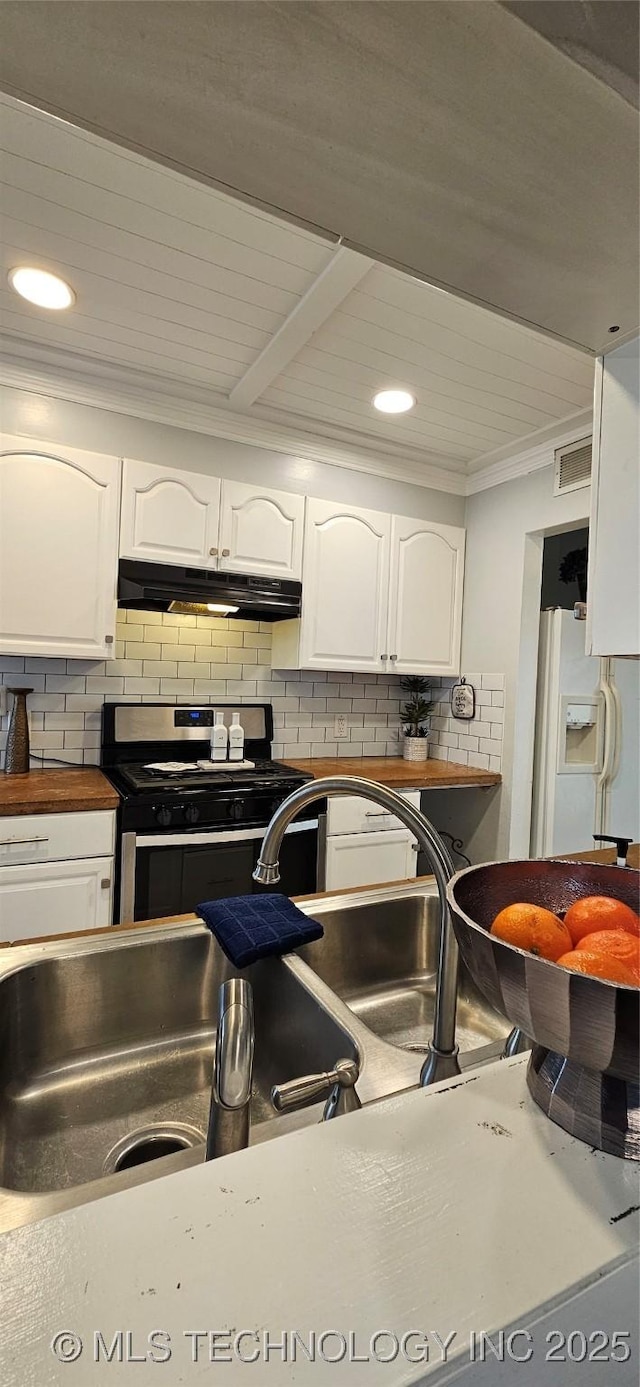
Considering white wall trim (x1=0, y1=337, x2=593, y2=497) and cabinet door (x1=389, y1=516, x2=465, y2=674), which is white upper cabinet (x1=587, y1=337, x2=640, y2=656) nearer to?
white wall trim (x1=0, y1=337, x2=593, y2=497)

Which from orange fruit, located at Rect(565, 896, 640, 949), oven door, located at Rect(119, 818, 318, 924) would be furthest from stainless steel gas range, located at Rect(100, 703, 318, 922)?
orange fruit, located at Rect(565, 896, 640, 949)

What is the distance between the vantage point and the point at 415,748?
10.4ft

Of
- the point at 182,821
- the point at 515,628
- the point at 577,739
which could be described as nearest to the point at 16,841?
the point at 182,821

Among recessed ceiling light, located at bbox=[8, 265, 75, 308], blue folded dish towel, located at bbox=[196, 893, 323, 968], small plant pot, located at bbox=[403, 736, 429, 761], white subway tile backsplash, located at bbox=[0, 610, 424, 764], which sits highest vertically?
recessed ceiling light, located at bbox=[8, 265, 75, 308]

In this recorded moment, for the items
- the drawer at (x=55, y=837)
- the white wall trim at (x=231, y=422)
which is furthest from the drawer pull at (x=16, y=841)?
the white wall trim at (x=231, y=422)

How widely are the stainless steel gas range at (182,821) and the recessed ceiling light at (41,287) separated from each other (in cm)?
145

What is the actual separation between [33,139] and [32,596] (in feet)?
4.25

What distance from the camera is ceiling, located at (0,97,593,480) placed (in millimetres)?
1387

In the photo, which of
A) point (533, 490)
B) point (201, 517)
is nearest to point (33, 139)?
point (201, 517)

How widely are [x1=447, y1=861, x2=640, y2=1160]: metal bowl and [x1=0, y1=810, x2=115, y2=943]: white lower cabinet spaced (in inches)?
65.0

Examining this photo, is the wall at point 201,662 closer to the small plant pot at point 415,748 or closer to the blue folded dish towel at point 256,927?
the small plant pot at point 415,748

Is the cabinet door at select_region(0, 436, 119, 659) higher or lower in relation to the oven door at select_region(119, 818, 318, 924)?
higher

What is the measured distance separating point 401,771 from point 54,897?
152cm

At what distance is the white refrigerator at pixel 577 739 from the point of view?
2.93m
